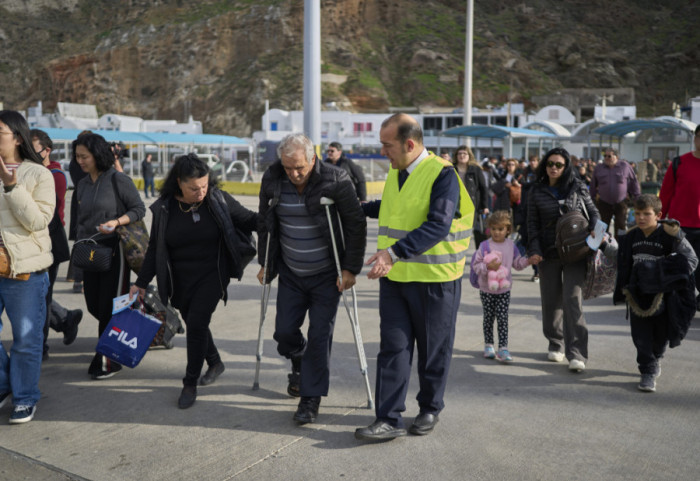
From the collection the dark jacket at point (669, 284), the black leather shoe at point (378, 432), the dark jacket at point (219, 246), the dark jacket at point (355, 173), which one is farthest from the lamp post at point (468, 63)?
the black leather shoe at point (378, 432)

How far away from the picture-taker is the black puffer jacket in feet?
17.1

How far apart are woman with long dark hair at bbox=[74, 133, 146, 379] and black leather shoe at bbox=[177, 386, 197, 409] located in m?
0.90

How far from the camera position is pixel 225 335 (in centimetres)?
617

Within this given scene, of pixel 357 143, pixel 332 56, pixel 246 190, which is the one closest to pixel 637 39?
pixel 332 56

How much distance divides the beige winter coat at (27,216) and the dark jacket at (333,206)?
1.27m

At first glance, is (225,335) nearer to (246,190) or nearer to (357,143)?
(246,190)

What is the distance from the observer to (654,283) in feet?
15.2

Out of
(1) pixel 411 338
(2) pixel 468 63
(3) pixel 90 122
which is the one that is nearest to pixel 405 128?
(1) pixel 411 338

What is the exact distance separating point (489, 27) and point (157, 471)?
342 ft

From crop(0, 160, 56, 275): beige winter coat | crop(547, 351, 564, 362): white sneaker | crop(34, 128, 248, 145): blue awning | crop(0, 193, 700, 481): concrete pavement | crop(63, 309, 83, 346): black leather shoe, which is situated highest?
crop(34, 128, 248, 145): blue awning

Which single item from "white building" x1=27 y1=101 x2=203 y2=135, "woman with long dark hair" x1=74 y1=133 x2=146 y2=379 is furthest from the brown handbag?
"white building" x1=27 y1=101 x2=203 y2=135

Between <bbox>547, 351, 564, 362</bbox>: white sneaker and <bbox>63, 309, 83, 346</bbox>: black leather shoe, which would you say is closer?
<bbox>547, 351, 564, 362</bbox>: white sneaker

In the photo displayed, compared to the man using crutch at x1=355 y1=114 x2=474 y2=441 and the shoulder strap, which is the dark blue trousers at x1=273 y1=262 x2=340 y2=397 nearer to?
the man using crutch at x1=355 y1=114 x2=474 y2=441

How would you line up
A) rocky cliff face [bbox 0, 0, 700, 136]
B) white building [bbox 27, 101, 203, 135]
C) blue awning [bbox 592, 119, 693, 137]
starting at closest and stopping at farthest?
blue awning [bbox 592, 119, 693, 137] → white building [bbox 27, 101, 203, 135] → rocky cliff face [bbox 0, 0, 700, 136]
